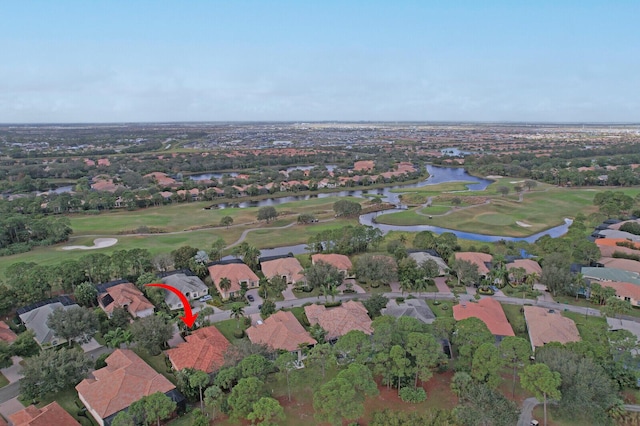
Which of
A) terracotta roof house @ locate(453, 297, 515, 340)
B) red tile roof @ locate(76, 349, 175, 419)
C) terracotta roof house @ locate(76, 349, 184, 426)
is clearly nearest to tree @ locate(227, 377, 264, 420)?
terracotta roof house @ locate(76, 349, 184, 426)

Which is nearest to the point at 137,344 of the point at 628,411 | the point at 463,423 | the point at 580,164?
the point at 463,423

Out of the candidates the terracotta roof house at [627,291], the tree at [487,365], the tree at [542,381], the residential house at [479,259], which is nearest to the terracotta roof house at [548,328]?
the tree at [542,381]

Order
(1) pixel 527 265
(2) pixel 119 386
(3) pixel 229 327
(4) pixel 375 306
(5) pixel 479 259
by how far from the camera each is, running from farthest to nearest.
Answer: (5) pixel 479 259
(1) pixel 527 265
(4) pixel 375 306
(3) pixel 229 327
(2) pixel 119 386

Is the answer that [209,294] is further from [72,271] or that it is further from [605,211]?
[605,211]

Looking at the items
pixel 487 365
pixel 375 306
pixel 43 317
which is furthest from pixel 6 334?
pixel 487 365

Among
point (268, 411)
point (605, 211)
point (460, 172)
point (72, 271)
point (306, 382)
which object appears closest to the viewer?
point (268, 411)

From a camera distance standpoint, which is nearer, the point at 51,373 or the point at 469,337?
the point at 51,373

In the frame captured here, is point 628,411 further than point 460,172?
No

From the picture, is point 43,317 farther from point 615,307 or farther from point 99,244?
point 615,307
